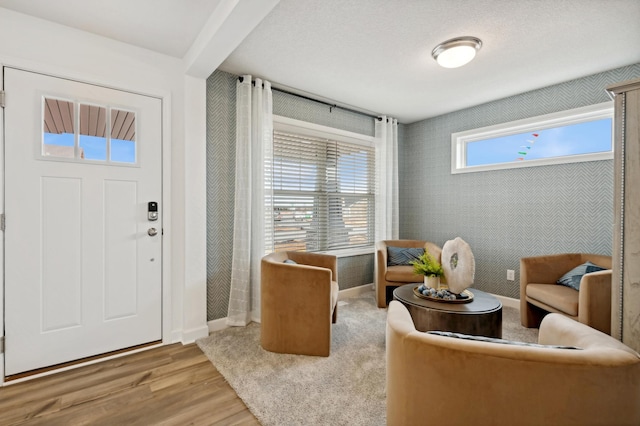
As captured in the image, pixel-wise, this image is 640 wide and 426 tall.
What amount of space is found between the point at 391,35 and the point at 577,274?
8.89 ft

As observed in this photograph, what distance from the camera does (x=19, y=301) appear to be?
2076 mm

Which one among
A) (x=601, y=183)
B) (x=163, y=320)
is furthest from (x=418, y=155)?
(x=163, y=320)

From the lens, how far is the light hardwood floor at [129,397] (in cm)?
169

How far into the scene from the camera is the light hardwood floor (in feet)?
5.54

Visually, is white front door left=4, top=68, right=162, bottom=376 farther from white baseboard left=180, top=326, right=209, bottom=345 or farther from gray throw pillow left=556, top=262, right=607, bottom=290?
gray throw pillow left=556, top=262, right=607, bottom=290

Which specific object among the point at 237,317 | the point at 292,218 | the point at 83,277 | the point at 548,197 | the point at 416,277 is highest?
the point at 548,197

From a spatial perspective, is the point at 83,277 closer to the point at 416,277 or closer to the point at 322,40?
the point at 322,40

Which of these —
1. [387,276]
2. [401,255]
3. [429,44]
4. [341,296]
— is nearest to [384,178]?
[401,255]

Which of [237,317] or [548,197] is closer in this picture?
[237,317]

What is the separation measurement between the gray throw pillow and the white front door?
147 inches

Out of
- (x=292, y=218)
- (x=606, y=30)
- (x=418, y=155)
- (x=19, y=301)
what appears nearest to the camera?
(x=19, y=301)

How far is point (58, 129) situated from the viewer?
2189 millimetres

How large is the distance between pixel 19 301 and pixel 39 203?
70 cm

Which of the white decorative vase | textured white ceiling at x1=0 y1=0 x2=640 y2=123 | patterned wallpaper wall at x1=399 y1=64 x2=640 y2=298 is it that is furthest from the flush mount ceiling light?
the white decorative vase
